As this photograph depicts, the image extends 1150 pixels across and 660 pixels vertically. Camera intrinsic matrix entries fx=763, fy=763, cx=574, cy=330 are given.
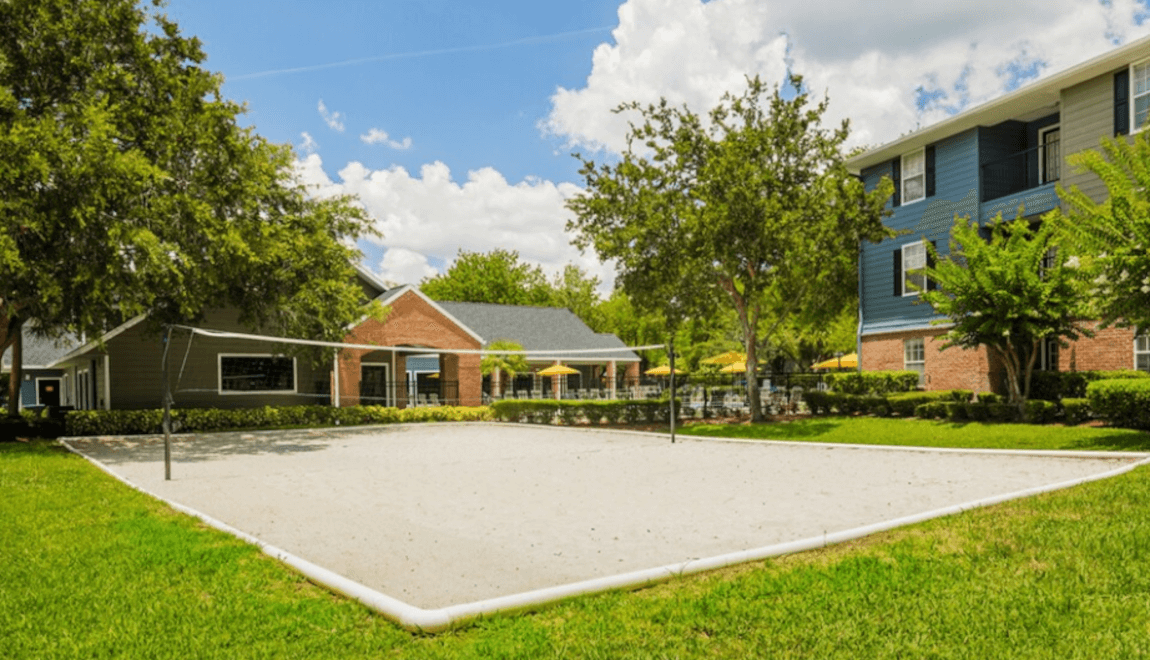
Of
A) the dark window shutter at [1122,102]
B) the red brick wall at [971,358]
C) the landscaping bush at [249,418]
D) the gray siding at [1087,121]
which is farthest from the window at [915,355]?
the landscaping bush at [249,418]

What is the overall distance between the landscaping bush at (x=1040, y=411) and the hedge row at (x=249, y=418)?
1896 centimetres

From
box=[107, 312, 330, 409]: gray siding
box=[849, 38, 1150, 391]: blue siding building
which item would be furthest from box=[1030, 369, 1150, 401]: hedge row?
box=[107, 312, 330, 409]: gray siding

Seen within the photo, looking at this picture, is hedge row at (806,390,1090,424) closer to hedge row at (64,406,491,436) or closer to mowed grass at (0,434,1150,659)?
mowed grass at (0,434,1150,659)

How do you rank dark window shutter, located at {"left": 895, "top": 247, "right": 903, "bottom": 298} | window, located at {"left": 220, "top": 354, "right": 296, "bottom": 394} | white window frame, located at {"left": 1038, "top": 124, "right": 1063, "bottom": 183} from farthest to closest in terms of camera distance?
window, located at {"left": 220, "top": 354, "right": 296, "bottom": 394} < dark window shutter, located at {"left": 895, "top": 247, "right": 903, "bottom": 298} < white window frame, located at {"left": 1038, "top": 124, "right": 1063, "bottom": 183}

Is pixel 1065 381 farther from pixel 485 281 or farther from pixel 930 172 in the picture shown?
pixel 485 281

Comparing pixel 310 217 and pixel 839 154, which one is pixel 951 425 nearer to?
pixel 839 154

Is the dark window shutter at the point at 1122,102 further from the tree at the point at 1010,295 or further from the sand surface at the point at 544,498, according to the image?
the sand surface at the point at 544,498

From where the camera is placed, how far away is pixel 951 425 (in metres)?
18.4

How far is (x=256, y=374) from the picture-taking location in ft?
93.9

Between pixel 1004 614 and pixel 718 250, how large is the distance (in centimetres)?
1614

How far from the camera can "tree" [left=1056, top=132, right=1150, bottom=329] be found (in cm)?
1140

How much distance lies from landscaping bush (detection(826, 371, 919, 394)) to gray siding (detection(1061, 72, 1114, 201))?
6.92m

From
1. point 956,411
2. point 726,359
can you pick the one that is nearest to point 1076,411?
point 956,411

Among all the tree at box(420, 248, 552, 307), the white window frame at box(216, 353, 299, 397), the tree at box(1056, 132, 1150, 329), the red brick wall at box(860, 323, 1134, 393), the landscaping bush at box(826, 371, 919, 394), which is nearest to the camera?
the tree at box(1056, 132, 1150, 329)
